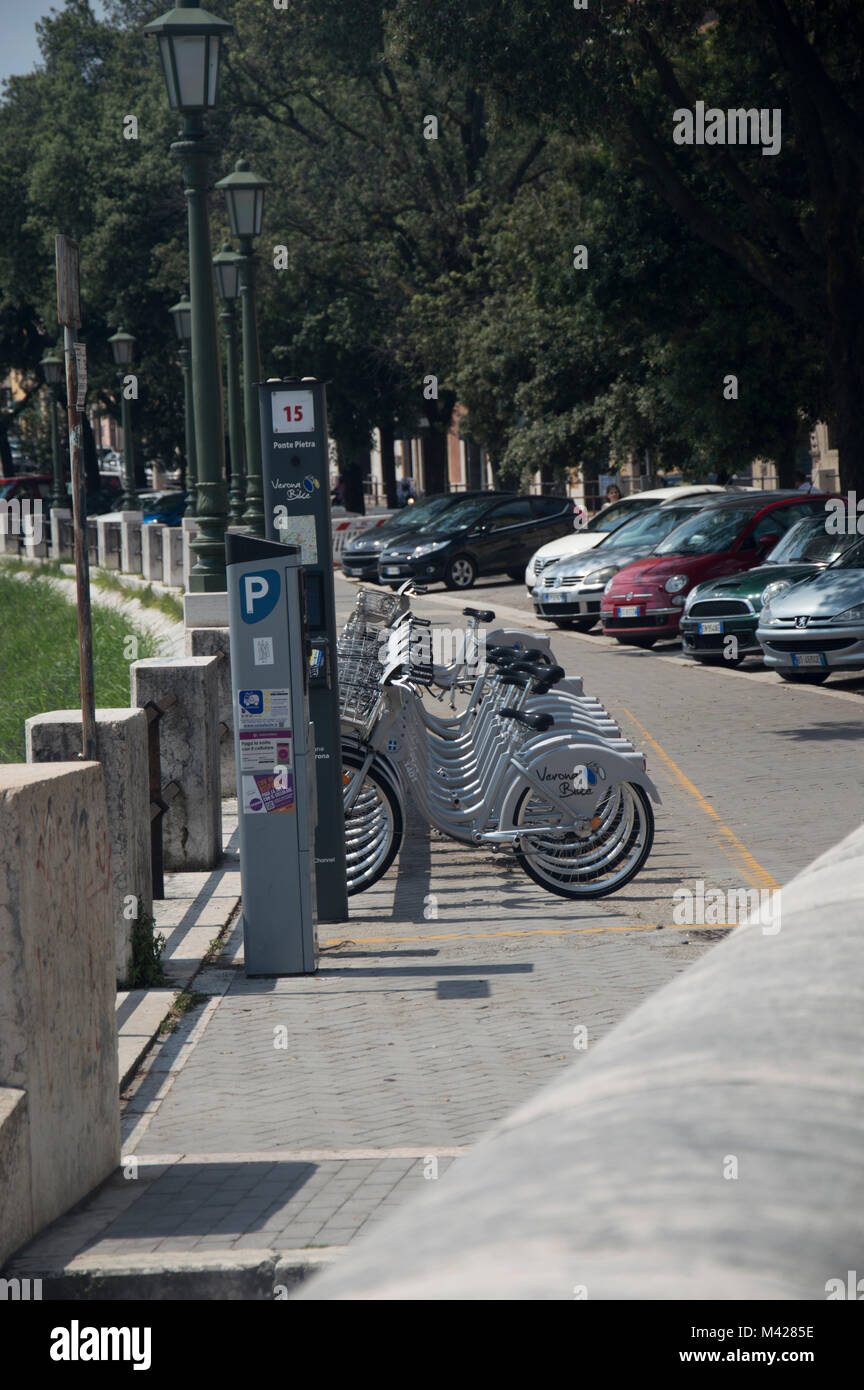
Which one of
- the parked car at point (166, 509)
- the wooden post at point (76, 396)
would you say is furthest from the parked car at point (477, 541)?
the wooden post at point (76, 396)

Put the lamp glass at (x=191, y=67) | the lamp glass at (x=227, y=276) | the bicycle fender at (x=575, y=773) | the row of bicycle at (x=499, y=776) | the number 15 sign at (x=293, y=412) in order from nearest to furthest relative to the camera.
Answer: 1. the number 15 sign at (x=293, y=412)
2. the bicycle fender at (x=575, y=773)
3. the row of bicycle at (x=499, y=776)
4. the lamp glass at (x=191, y=67)
5. the lamp glass at (x=227, y=276)

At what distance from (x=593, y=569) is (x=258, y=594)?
657 inches

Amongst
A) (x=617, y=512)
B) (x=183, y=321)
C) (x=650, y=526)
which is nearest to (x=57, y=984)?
(x=650, y=526)

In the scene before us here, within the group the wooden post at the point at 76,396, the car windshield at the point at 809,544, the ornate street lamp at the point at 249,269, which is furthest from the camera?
the ornate street lamp at the point at 249,269

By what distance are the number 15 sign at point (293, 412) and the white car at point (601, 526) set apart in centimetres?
1690

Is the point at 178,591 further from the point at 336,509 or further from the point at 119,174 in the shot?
the point at 119,174

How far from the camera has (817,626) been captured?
53.8ft

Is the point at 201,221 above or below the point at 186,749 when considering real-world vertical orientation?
above

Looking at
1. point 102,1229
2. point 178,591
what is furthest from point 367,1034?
point 178,591

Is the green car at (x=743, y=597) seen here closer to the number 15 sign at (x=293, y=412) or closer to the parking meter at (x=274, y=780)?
the number 15 sign at (x=293, y=412)

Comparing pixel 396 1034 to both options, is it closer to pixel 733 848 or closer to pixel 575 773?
pixel 575 773

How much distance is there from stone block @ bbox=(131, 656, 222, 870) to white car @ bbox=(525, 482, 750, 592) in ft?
51.1

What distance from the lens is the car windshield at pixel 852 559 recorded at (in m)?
17.4

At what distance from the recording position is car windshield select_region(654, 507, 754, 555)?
2125cm
